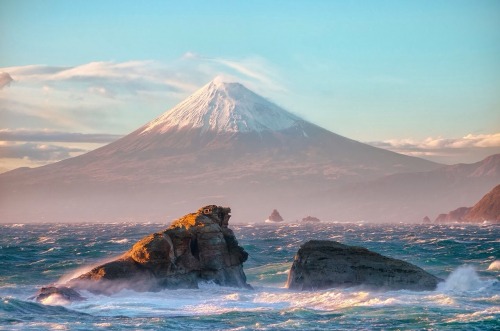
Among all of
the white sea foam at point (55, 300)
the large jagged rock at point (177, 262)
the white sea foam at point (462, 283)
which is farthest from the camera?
the white sea foam at point (462, 283)

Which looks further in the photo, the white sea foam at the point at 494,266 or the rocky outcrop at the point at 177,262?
the white sea foam at the point at 494,266

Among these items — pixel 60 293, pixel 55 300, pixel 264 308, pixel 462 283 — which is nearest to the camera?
pixel 264 308

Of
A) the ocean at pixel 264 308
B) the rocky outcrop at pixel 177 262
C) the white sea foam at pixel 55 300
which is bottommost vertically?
the ocean at pixel 264 308

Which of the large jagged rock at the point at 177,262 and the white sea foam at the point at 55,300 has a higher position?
the large jagged rock at the point at 177,262

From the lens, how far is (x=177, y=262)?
148 feet

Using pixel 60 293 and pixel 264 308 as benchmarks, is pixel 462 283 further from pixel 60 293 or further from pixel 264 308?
pixel 60 293

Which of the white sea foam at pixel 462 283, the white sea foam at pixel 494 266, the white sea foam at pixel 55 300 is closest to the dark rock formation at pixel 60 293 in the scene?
the white sea foam at pixel 55 300

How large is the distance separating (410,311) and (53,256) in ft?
140

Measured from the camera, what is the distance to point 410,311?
37.9 meters

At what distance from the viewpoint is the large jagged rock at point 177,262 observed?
4366 centimetres

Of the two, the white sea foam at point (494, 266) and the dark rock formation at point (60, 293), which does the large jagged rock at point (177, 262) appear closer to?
the dark rock formation at point (60, 293)

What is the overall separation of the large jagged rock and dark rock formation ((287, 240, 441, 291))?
401 cm

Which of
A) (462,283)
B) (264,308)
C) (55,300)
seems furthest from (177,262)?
(462,283)

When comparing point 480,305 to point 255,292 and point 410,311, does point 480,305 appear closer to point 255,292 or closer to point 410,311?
point 410,311
